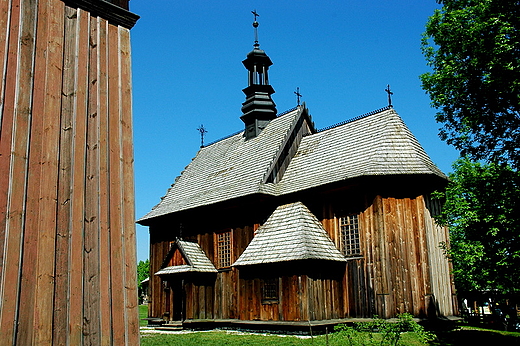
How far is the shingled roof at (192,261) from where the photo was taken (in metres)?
21.6

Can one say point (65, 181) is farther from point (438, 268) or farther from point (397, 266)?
point (438, 268)

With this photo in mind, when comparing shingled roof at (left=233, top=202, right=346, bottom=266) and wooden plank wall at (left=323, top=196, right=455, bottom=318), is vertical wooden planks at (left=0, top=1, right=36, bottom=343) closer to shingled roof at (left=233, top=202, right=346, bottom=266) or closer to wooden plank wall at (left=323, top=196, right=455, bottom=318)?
shingled roof at (left=233, top=202, right=346, bottom=266)

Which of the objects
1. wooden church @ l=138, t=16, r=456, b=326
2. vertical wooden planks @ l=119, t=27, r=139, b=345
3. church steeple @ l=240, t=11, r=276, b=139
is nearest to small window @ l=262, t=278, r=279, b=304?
wooden church @ l=138, t=16, r=456, b=326

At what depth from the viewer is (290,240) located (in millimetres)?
18500

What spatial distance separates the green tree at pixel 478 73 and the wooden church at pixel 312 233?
3.21m

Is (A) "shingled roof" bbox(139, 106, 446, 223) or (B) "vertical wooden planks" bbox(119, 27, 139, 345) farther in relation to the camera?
(A) "shingled roof" bbox(139, 106, 446, 223)

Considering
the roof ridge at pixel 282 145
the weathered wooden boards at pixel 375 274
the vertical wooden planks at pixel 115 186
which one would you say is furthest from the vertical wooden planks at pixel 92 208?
the roof ridge at pixel 282 145

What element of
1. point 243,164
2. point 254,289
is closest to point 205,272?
point 254,289

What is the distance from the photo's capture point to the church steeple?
26.5 m

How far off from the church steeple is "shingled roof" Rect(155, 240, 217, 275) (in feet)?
23.0

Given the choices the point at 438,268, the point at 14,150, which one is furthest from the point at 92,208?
the point at 438,268

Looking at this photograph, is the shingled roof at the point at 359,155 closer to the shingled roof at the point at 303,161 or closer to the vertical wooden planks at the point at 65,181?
the shingled roof at the point at 303,161

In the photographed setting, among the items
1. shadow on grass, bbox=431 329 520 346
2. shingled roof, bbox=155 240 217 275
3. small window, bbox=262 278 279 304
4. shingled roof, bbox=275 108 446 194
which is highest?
shingled roof, bbox=275 108 446 194

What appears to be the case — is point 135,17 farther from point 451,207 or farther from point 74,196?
point 451,207
